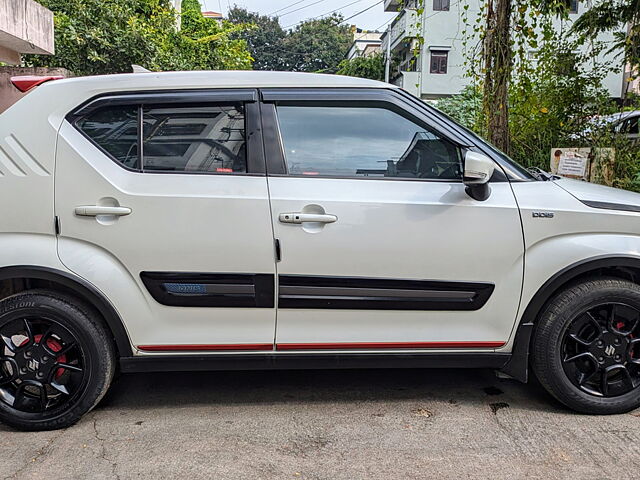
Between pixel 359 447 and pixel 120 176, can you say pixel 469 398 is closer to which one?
pixel 359 447

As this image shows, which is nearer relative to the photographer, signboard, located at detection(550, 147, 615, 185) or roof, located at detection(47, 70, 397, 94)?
roof, located at detection(47, 70, 397, 94)

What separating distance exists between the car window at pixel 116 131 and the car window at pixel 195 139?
0.06 metres

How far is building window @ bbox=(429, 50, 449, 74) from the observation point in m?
33.5

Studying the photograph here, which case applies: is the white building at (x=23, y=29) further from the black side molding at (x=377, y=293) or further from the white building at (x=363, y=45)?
the white building at (x=363, y=45)

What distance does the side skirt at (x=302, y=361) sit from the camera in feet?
10.6

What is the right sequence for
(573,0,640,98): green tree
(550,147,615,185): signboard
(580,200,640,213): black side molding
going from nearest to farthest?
(580,200,640,213): black side molding → (550,147,615,185): signboard → (573,0,640,98): green tree

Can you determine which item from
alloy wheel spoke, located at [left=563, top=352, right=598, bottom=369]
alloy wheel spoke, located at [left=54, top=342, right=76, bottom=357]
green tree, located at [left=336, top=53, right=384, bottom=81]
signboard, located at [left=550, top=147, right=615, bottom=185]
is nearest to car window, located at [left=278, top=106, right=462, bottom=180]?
alloy wheel spoke, located at [left=563, top=352, right=598, bottom=369]

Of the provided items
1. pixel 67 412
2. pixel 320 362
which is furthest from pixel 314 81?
pixel 67 412

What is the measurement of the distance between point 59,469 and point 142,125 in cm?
179

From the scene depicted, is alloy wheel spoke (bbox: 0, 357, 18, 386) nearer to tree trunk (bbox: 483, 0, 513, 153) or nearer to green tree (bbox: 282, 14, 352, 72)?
tree trunk (bbox: 483, 0, 513, 153)

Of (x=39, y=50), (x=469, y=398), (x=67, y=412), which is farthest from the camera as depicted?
(x=39, y=50)

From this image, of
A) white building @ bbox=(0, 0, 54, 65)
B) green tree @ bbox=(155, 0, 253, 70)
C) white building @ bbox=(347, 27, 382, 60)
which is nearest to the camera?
white building @ bbox=(0, 0, 54, 65)

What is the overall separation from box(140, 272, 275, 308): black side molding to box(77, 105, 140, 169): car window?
25.2 inches

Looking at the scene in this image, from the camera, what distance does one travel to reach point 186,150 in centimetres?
326
